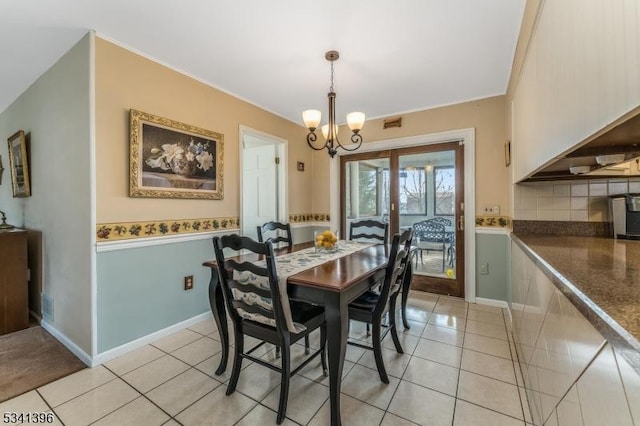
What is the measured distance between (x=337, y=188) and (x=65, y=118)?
118 inches

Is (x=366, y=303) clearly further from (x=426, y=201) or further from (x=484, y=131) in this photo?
(x=484, y=131)

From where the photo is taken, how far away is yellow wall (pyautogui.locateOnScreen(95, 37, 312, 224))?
2.03m

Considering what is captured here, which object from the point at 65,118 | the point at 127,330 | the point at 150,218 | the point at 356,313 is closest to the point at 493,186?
the point at 356,313

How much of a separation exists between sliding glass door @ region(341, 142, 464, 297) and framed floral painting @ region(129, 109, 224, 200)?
207cm

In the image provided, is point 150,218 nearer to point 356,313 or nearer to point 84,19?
point 84,19

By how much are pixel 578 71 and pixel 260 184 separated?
3338 millimetres

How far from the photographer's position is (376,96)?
10.2 ft

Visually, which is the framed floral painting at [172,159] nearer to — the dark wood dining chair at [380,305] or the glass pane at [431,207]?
the dark wood dining chair at [380,305]

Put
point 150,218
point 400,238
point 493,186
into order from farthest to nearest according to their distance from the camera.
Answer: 1. point 493,186
2. point 150,218
3. point 400,238

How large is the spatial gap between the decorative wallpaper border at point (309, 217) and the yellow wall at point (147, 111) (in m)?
1.06

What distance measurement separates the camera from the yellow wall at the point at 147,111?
2.03 meters

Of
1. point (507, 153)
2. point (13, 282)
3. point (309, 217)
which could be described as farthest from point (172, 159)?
point (507, 153)

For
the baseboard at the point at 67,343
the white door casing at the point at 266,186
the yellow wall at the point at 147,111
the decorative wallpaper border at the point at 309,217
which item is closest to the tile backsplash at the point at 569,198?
the decorative wallpaper border at the point at 309,217

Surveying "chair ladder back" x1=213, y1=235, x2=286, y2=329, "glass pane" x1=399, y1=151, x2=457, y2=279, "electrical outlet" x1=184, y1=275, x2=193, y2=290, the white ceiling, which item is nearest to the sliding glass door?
"glass pane" x1=399, y1=151, x2=457, y2=279
